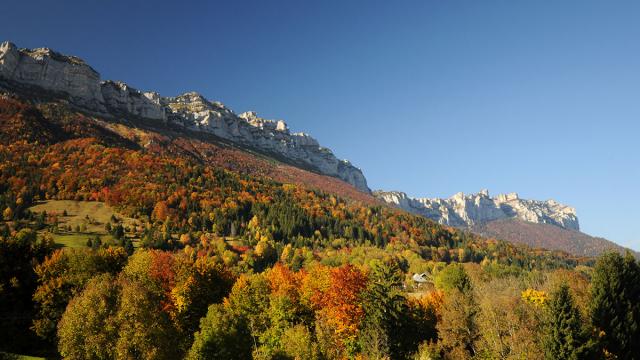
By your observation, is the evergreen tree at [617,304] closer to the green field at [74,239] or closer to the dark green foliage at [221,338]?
the dark green foliage at [221,338]

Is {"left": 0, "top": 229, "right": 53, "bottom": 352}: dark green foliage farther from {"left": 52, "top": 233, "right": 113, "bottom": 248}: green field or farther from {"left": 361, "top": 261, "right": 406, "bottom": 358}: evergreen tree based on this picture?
{"left": 52, "top": 233, "right": 113, "bottom": 248}: green field

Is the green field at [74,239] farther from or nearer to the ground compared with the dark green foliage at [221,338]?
nearer to the ground

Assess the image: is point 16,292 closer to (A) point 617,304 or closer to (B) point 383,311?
(B) point 383,311

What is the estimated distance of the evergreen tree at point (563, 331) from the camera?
153ft

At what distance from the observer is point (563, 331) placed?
47.0m

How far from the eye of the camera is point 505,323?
58.8m

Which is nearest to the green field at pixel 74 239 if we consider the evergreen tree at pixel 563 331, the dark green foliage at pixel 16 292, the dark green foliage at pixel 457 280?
the dark green foliage at pixel 16 292

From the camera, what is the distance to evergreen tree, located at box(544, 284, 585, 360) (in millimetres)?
46500

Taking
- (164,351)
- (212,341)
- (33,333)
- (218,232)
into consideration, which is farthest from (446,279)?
(218,232)

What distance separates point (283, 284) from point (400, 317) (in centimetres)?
2137

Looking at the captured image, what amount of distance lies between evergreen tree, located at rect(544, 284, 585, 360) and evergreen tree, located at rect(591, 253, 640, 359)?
11.6 m

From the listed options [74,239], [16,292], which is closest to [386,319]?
[16,292]

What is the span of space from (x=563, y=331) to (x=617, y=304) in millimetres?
19476

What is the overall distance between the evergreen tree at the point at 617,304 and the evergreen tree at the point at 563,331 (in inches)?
456
